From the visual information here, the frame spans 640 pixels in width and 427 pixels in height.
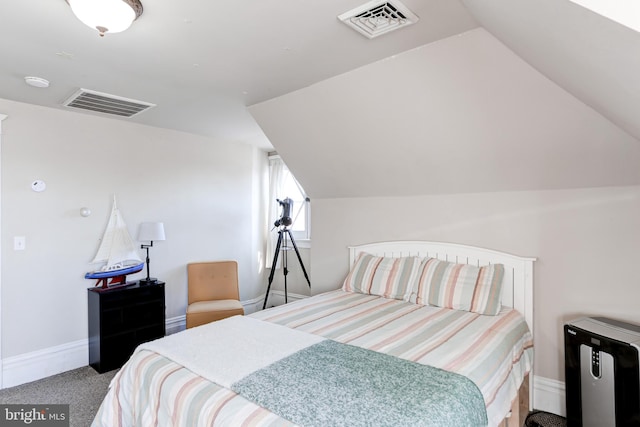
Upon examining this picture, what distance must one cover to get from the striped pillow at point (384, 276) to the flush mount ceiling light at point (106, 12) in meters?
2.38

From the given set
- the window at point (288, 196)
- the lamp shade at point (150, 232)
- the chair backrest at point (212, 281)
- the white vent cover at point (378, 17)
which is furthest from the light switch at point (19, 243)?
the white vent cover at point (378, 17)

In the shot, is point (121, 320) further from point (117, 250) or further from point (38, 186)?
point (38, 186)

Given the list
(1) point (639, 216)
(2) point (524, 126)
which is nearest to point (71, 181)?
(2) point (524, 126)

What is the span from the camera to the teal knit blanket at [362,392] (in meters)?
1.16

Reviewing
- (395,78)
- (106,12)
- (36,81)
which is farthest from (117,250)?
(395,78)

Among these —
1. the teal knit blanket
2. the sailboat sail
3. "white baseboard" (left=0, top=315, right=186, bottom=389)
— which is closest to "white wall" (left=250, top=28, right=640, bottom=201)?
the teal knit blanket

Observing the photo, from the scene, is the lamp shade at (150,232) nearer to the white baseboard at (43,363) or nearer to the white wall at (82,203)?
the white wall at (82,203)

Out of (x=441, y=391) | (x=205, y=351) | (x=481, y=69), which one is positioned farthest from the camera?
(x=481, y=69)

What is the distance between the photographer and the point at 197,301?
12.6 ft

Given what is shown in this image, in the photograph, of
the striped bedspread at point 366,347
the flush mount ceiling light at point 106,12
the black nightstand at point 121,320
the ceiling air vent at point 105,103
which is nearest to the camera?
the striped bedspread at point 366,347

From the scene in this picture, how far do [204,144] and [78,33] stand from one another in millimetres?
2341

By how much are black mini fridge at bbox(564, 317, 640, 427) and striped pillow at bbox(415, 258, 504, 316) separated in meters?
0.46

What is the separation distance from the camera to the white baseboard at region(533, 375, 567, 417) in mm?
2312

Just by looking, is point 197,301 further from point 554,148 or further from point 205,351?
point 554,148
